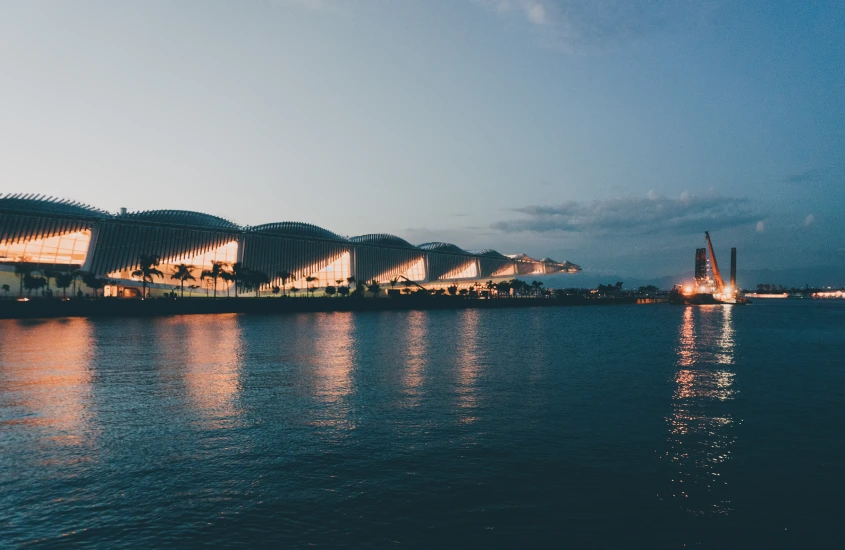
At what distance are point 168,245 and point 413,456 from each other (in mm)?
127121

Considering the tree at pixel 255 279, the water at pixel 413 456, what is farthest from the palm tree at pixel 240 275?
the water at pixel 413 456

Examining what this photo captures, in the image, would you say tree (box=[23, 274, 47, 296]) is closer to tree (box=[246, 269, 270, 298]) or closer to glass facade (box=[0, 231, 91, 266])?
glass facade (box=[0, 231, 91, 266])

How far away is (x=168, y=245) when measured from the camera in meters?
134

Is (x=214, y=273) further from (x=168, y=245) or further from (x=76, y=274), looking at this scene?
(x=76, y=274)

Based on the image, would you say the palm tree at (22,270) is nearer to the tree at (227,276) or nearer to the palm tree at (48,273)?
the palm tree at (48,273)

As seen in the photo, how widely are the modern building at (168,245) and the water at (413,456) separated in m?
→ 85.3

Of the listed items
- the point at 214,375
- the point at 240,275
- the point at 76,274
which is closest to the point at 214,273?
the point at 240,275

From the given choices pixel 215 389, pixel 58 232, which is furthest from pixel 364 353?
pixel 58 232

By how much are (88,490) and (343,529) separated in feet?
24.1

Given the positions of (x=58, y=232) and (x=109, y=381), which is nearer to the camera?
(x=109, y=381)

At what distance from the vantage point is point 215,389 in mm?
32344

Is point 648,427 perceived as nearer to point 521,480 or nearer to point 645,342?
point 521,480

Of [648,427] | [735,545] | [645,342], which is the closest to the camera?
[735,545]

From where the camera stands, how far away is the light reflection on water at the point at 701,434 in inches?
664
